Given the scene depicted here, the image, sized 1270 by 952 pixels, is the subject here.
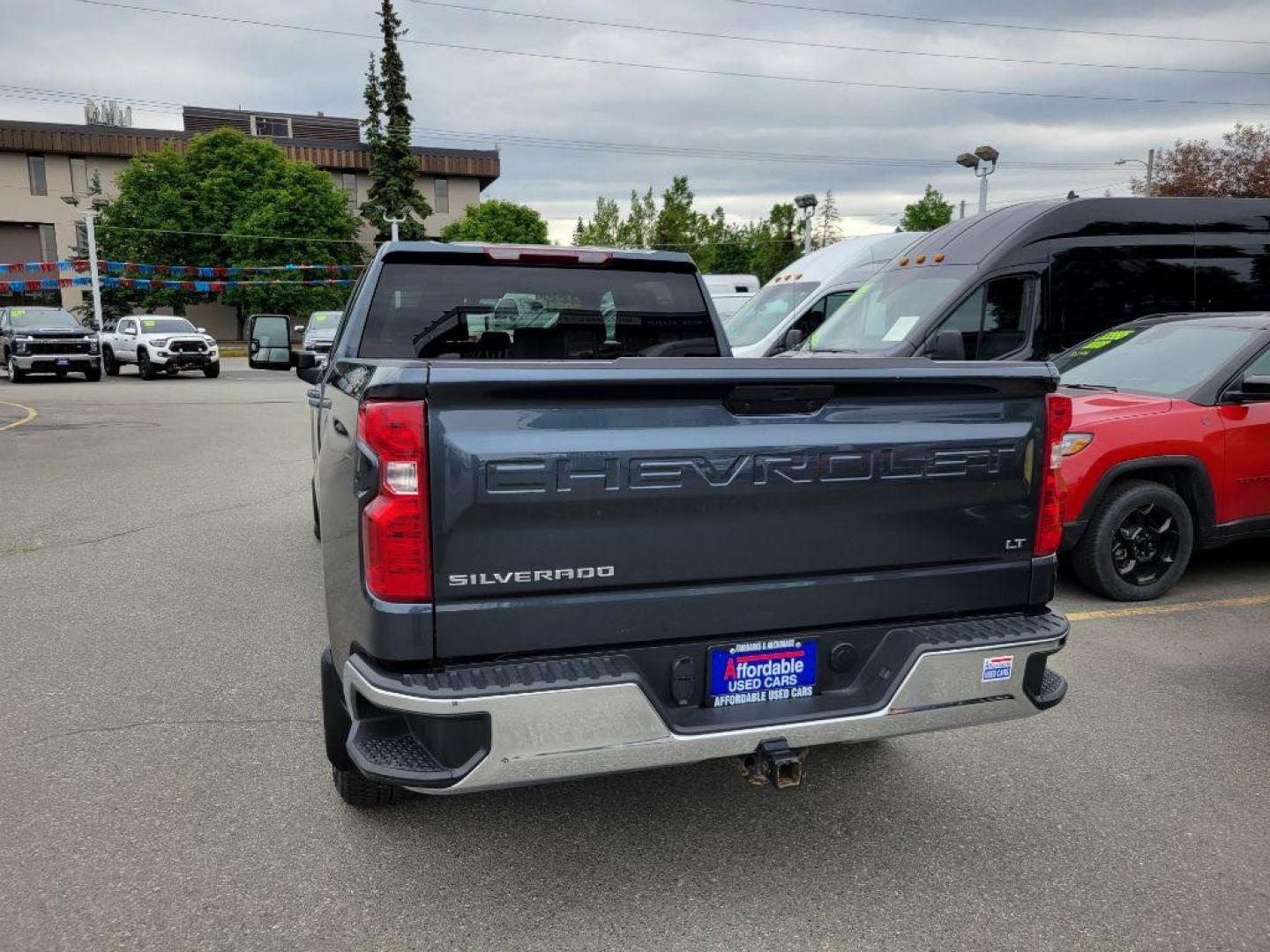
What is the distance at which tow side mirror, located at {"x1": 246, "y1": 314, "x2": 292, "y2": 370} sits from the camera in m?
6.27

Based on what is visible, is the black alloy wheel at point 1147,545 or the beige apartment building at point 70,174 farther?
the beige apartment building at point 70,174

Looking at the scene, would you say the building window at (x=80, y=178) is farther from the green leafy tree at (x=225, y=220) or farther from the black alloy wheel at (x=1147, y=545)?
the black alloy wheel at (x=1147, y=545)

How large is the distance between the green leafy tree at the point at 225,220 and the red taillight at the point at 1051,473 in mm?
53927

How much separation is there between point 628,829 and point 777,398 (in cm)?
161

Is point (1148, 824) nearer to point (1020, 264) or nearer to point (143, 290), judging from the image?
point (1020, 264)

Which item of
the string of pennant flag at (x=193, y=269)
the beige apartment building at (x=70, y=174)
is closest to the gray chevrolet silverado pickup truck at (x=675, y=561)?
the string of pennant flag at (x=193, y=269)

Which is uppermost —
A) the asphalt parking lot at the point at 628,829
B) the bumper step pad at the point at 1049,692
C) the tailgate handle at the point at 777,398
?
the tailgate handle at the point at 777,398

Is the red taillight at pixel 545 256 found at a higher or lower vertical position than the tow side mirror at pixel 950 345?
higher

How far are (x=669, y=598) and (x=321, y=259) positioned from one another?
54916 mm

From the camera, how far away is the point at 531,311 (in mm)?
4746

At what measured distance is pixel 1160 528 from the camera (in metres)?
6.09

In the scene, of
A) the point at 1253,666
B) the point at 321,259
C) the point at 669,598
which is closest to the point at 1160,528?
the point at 1253,666

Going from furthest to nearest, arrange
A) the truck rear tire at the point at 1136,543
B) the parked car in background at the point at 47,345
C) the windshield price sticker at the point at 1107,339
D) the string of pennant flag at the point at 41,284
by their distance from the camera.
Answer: the string of pennant flag at the point at 41,284 → the parked car in background at the point at 47,345 → the windshield price sticker at the point at 1107,339 → the truck rear tire at the point at 1136,543

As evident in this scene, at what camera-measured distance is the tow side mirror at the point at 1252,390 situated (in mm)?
5764
